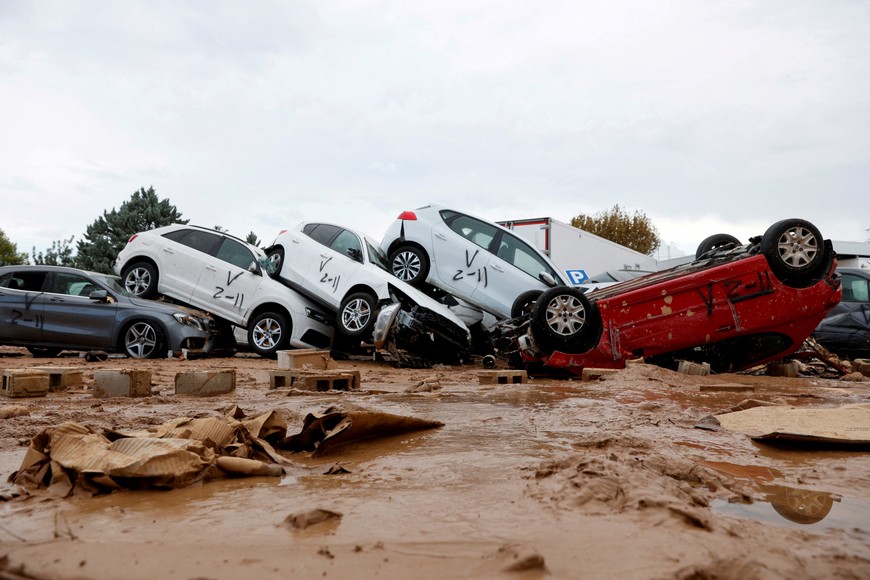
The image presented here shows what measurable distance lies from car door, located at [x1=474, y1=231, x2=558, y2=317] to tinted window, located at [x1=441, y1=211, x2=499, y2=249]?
0.27 metres

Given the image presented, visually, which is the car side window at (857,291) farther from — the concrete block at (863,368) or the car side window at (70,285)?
the car side window at (70,285)

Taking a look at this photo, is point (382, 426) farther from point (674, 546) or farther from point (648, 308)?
point (648, 308)

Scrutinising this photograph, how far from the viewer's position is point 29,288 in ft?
34.3

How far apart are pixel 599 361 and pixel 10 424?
602 centimetres

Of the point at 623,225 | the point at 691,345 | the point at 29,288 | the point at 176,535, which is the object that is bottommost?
the point at 176,535

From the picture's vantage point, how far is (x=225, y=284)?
36.7 feet

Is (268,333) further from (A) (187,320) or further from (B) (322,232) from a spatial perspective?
(B) (322,232)

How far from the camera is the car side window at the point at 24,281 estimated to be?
10438mm

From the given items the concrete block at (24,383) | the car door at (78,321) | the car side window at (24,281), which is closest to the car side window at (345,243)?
the car door at (78,321)

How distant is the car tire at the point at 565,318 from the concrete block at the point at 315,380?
98.6 inches

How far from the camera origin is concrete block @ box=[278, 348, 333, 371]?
24.9 feet

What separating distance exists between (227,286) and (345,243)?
203 centimetres

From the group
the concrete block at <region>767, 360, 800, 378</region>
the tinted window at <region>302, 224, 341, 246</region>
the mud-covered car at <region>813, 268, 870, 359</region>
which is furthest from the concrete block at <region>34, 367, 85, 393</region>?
the mud-covered car at <region>813, 268, 870, 359</region>

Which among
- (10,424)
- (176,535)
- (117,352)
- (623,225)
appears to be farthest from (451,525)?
(623,225)
